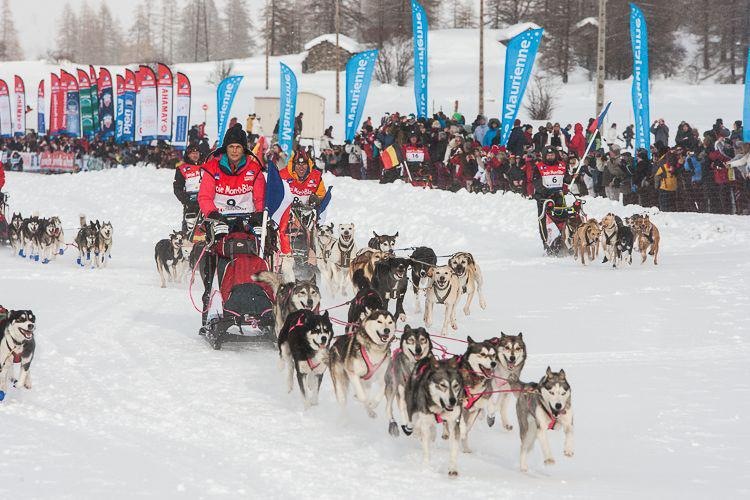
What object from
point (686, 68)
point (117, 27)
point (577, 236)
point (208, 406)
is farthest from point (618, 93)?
point (117, 27)

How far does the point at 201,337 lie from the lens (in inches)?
314

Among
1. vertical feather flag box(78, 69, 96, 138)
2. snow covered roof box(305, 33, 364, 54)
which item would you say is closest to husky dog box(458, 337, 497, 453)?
vertical feather flag box(78, 69, 96, 138)

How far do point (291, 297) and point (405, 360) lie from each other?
5.99 feet

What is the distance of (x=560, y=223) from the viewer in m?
13.1

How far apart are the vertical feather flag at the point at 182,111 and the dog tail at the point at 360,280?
19.1m

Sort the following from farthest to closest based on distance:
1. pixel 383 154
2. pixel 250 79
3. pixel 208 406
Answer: pixel 250 79 < pixel 383 154 < pixel 208 406

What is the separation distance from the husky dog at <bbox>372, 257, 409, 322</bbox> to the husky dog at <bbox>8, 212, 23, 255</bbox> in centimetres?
783

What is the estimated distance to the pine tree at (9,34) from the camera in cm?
10038

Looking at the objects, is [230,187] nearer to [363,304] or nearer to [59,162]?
[363,304]

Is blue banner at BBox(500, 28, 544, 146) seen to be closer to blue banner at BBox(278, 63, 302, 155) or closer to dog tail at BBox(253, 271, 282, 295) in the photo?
blue banner at BBox(278, 63, 302, 155)

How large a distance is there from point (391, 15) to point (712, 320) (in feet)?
148

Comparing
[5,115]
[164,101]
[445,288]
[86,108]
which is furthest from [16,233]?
[5,115]

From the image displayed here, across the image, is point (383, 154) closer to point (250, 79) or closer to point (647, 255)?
point (647, 255)

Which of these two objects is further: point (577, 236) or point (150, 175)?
point (150, 175)
